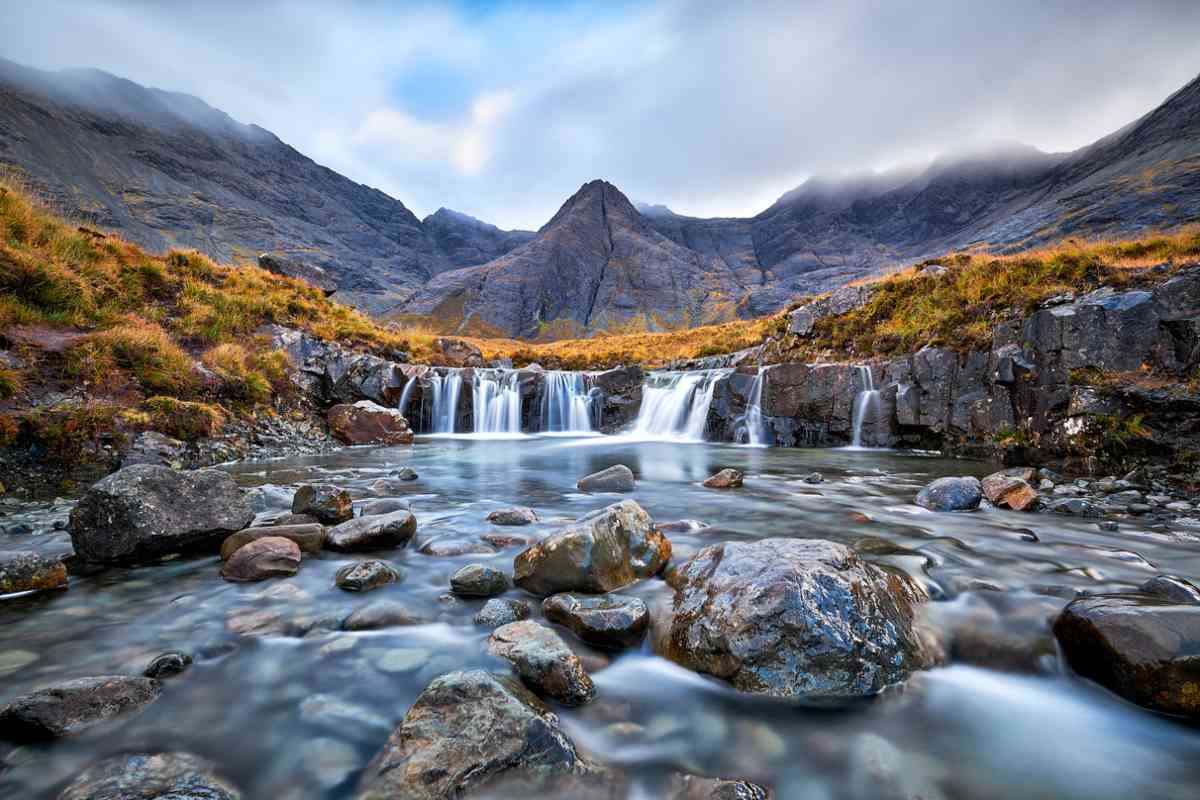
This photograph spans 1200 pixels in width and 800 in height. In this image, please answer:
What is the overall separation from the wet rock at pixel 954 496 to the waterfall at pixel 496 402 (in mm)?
16115

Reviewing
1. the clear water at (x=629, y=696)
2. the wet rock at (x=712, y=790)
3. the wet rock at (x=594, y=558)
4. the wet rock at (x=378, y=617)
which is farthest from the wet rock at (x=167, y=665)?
the wet rock at (x=712, y=790)

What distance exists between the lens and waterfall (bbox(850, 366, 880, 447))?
12.8 m

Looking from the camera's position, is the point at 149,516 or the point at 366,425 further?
the point at 366,425

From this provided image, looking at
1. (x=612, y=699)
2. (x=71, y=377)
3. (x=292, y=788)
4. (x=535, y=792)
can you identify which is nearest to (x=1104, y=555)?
(x=612, y=699)

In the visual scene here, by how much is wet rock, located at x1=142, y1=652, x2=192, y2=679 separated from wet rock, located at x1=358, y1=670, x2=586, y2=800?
1680 mm

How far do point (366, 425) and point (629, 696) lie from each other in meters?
13.1

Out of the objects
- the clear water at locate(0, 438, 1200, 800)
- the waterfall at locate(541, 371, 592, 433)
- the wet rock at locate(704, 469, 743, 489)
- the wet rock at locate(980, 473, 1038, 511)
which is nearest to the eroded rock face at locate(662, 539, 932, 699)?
the clear water at locate(0, 438, 1200, 800)

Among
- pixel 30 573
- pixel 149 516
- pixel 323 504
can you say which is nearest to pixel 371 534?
pixel 323 504

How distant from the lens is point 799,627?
261 centimetres

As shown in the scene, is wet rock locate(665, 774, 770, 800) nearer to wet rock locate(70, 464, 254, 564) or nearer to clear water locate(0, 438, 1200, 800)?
clear water locate(0, 438, 1200, 800)

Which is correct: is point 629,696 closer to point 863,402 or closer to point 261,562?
point 261,562

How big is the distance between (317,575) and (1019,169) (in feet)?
704

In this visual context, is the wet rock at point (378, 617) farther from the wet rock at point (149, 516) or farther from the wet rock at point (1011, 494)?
the wet rock at point (1011, 494)

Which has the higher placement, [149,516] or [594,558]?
[149,516]
